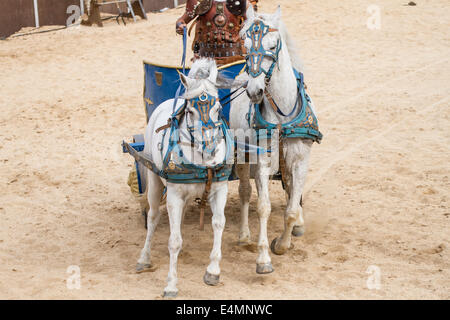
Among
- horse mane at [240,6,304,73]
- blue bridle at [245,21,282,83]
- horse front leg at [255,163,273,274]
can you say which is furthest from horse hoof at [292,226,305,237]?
blue bridle at [245,21,282,83]

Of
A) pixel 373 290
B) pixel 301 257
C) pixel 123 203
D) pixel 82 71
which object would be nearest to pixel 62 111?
pixel 82 71

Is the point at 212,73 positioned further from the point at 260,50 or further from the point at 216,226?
the point at 216,226

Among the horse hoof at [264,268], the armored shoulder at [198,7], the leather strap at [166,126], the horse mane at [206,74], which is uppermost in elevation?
the armored shoulder at [198,7]

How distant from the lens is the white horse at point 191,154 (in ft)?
15.3

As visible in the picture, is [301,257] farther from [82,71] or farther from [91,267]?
[82,71]

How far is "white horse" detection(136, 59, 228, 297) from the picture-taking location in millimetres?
4656

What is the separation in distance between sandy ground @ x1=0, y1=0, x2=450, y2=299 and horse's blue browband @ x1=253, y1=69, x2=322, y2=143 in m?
0.53

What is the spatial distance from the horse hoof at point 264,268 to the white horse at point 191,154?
1.48 feet

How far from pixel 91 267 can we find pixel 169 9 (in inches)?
557

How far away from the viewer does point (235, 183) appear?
863cm

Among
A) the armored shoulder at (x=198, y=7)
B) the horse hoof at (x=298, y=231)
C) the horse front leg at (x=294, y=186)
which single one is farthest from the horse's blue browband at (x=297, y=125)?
the armored shoulder at (x=198, y=7)

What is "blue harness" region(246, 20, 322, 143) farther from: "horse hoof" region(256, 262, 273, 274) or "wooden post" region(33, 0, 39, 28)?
"wooden post" region(33, 0, 39, 28)

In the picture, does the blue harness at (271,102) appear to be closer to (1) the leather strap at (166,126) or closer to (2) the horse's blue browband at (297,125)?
(2) the horse's blue browband at (297,125)

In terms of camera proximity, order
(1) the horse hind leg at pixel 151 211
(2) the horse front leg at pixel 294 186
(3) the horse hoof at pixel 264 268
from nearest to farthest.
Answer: (3) the horse hoof at pixel 264 268
(1) the horse hind leg at pixel 151 211
(2) the horse front leg at pixel 294 186
